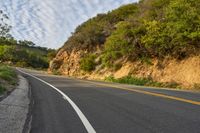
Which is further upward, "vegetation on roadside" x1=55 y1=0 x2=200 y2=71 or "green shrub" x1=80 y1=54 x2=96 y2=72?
"vegetation on roadside" x1=55 y1=0 x2=200 y2=71

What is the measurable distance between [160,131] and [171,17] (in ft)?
76.1

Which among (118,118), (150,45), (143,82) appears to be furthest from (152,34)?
(118,118)

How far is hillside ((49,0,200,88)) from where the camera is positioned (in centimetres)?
2862


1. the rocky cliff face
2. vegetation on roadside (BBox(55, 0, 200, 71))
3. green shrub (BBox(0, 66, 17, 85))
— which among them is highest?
vegetation on roadside (BBox(55, 0, 200, 71))

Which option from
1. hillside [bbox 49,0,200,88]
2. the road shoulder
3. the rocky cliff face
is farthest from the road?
the rocky cliff face

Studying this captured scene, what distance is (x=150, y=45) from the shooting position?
3416cm

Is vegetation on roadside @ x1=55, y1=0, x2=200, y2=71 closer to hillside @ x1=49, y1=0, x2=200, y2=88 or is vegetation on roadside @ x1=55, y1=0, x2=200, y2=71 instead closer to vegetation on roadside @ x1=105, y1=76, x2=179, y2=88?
hillside @ x1=49, y1=0, x2=200, y2=88

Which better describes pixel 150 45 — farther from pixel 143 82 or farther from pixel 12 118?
pixel 12 118

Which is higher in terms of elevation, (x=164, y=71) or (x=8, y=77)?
(x=164, y=71)

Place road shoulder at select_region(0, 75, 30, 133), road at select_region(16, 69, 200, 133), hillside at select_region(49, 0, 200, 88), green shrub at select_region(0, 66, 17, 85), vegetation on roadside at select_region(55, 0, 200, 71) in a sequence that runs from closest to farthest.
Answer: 1. road at select_region(16, 69, 200, 133)
2. road shoulder at select_region(0, 75, 30, 133)
3. green shrub at select_region(0, 66, 17, 85)
4. vegetation on roadside at select_region(55, 0, 200, 71)
5. hillside at select_region(49, 0, 200, 88)

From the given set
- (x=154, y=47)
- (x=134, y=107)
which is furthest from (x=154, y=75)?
(x=134, y=107)

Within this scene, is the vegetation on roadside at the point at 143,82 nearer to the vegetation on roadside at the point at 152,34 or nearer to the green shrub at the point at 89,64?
the vegetation on roadside at the point at 152,34

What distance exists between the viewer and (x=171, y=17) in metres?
29.9

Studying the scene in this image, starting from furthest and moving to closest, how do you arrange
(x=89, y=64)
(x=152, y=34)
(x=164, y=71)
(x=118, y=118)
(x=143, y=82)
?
(x=89, y=64), (x=152, y=34), (x=164, y=71), (x=143, y=82), (x=118, y=118)
